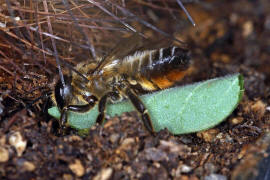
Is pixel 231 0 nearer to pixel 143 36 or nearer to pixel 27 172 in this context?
pixel 143 36

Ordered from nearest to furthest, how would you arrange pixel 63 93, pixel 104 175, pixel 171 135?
1. pixel 104 175
2. pixel 171 135
3. pixel 63 93

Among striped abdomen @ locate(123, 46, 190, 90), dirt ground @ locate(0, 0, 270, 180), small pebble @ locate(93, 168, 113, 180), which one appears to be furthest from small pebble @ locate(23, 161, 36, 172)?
striped abdomen @ locate(123, 46, 190, 90)

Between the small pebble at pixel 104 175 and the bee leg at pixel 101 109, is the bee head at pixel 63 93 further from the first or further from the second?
the small pebble at pixel 104 175

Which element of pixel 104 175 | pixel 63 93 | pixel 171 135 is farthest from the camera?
pixel 63 93

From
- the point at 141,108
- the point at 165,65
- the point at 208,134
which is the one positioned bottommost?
the point at 208,134

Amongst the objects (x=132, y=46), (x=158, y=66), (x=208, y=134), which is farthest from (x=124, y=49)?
(x=208, y=134)

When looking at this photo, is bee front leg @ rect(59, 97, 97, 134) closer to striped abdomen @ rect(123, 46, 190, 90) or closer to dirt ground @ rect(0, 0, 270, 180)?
dirt ground @ rect(0, 0, 270, 180)

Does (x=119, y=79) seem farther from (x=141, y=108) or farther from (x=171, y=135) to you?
(x=171, y=135)
